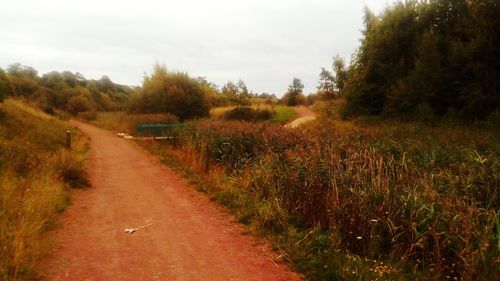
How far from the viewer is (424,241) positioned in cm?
441

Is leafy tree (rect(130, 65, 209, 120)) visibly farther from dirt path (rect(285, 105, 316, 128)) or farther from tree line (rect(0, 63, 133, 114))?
tree line (rect(0, 63, 133, 114))

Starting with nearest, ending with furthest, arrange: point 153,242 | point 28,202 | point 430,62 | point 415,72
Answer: point 153,242, point 28,202, point 430,62, point 415,72

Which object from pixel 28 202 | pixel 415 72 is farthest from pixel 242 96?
pixel 28 202

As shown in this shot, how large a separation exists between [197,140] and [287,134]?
149 inches

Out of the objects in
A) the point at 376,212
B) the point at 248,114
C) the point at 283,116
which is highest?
the point at 248,114

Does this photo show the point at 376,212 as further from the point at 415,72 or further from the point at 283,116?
the point at 283,116

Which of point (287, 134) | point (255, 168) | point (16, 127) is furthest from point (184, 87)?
point (255, 168)

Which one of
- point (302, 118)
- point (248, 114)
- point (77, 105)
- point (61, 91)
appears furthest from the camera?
point (61, 91)

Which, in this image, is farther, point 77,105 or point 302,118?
point 77,105

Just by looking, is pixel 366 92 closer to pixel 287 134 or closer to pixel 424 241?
pixel 287 134

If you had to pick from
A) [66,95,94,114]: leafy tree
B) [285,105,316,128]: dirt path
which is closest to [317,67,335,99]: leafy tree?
[285,105,316,128]: dirt path

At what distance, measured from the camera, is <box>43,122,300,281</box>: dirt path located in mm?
4426

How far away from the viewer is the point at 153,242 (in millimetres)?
5414

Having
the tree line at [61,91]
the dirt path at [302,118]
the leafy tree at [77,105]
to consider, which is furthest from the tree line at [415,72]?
the leafy tree at [77,105]
